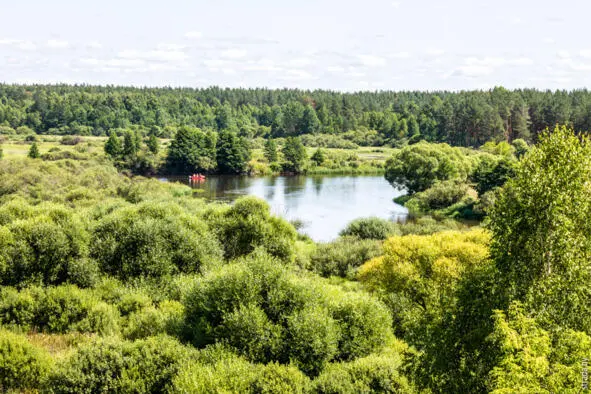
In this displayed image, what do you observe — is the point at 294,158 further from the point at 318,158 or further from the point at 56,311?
the point at 56,311

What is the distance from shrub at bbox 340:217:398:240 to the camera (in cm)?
4450

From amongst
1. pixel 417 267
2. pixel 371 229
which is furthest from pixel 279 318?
pixel 371 229

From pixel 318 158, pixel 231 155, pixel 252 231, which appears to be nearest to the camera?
pixel 252 231

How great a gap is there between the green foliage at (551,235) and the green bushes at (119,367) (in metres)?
10.0

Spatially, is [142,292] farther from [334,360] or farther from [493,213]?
[493,213]

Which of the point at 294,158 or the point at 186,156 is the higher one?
the point at 294,158

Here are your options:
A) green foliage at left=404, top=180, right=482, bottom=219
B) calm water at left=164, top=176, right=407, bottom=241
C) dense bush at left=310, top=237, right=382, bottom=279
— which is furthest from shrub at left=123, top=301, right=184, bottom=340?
green foliage at left=404, top=180, right=482, bottom=219

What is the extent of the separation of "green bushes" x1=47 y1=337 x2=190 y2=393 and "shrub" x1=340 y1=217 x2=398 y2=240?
29.0 meters

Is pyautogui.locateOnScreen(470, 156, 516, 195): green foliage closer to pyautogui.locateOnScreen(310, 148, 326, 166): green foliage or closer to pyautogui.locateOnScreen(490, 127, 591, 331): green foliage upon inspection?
pyautogui.locateOnScreen(310, 148, 326, 166): green foliage

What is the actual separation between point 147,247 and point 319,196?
59282 millimetres

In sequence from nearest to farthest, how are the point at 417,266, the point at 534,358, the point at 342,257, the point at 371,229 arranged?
1. the point at 534,358
2. the point at 417,266
3. the point at 342,257
4. the point at 371,229

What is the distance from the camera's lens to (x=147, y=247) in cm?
2647

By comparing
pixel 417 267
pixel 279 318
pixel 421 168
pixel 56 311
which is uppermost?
pixel 421 168

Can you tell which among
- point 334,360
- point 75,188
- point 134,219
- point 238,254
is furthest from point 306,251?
point 75,188
